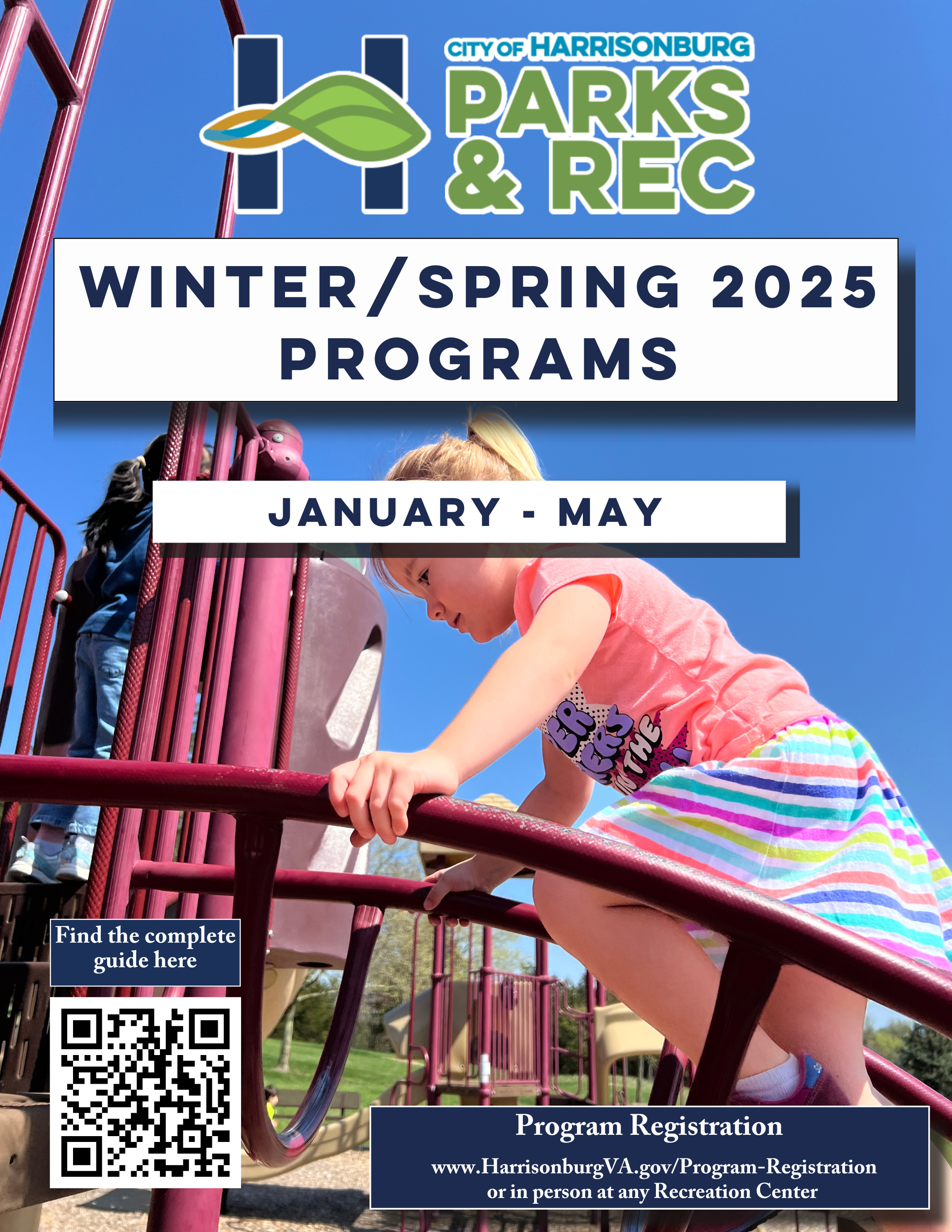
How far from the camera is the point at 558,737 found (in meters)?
0.85

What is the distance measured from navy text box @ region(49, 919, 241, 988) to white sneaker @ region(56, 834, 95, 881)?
2.19 ft

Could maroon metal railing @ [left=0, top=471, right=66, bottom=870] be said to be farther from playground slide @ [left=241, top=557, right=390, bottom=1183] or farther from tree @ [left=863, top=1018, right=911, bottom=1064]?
tree @ [left=863, top=1018, right=911, bottom=1064]

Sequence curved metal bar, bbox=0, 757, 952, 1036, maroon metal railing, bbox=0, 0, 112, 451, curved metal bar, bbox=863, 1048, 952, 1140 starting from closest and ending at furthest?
curved metal bar, bbox=0, 757, 952, 1036 < maroon metal railing, bbox=0, 0, 112, 451 < curved metal bar, bbox=863, 1048, 952, 1140

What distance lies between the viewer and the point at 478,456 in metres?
1.01

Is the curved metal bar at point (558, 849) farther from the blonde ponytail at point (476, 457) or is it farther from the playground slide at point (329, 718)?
the playground slide at point (329, 718)

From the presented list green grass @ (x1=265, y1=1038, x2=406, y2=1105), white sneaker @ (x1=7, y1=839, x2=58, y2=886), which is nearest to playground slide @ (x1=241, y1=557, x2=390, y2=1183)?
white sneaker @ (x1=7, y1=839, x2=58, y2=886)

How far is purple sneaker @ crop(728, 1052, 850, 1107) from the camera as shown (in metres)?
0.54

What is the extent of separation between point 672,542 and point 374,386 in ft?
1.14

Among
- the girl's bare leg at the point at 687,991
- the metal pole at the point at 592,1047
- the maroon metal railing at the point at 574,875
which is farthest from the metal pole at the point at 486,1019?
the maroon metal railing at the point at 574,875

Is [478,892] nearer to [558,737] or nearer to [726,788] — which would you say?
[558,737]

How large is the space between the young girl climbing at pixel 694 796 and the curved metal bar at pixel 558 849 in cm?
2

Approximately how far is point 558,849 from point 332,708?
1.72 meters

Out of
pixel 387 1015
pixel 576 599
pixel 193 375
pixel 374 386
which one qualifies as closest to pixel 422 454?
pixel 374 386

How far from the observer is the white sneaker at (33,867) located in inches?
52.5
